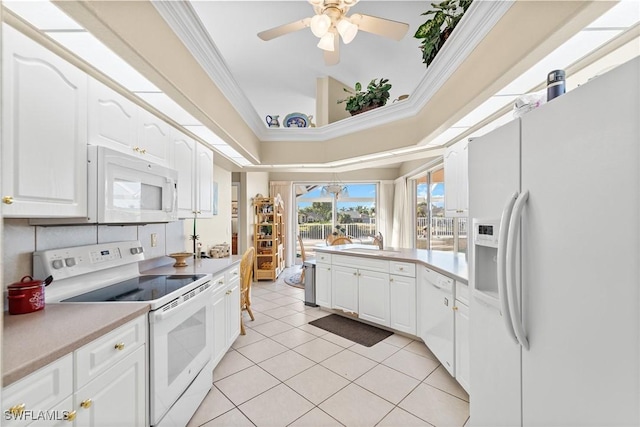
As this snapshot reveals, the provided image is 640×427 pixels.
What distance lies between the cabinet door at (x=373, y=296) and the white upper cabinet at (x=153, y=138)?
242 centimetres

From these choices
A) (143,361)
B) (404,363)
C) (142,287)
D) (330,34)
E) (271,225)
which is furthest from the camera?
(271,225)

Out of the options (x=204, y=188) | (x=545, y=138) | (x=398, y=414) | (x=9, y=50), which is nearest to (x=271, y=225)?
(x=204, y=188)

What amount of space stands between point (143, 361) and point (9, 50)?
1516mm

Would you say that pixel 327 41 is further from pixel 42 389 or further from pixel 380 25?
pixel 42 389

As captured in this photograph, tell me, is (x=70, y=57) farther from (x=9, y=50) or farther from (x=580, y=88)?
(x=580, y=88)

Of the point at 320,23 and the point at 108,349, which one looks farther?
the point at 320,23

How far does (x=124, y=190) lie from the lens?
1.82m

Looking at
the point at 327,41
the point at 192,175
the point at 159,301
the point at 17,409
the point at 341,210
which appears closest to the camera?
the point at 17,409

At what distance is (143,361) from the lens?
4.88 feet

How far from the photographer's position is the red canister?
1.34 m

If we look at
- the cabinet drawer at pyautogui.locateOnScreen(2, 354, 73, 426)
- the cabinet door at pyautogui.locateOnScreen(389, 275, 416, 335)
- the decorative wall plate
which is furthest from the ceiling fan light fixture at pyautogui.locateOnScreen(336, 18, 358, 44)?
the cabinet drawer at pyautogui.locateOnScreen(2, 354, 73, 426)

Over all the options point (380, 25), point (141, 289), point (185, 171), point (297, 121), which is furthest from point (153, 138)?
point (297, 121)

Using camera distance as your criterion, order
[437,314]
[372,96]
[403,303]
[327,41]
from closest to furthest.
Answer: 1. [327,41]
2. [437,314]
3. [403,303]
4. [372,96]

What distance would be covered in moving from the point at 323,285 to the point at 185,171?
2.28 m
